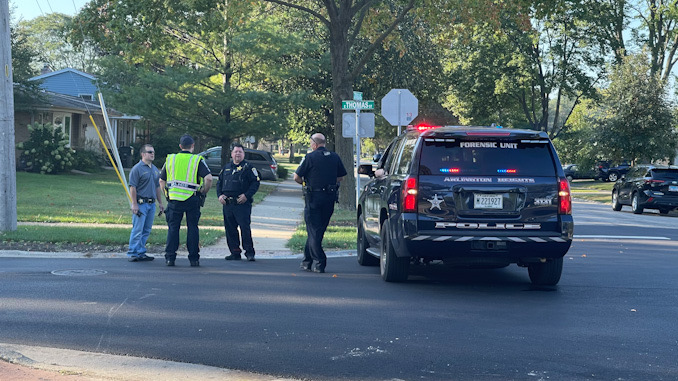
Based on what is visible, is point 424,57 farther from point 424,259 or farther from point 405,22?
point 424,259

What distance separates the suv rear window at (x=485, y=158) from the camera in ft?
30.7

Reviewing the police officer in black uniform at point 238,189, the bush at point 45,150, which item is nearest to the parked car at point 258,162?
the bush at point 45,150

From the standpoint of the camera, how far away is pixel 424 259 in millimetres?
9938

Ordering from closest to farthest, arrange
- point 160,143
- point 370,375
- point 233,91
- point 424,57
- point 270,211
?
point 370,375
point 270,211
point 233,91
point 424,57
point 160,143

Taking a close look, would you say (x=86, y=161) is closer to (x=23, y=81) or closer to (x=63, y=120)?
(x=63, y=120)

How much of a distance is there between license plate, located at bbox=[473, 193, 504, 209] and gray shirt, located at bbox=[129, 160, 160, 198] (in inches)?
213

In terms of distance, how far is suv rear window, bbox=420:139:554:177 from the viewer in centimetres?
934

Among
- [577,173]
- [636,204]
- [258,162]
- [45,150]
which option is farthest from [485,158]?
[577,173]

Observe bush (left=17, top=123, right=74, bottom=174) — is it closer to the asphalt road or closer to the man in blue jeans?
the man in blue jeans

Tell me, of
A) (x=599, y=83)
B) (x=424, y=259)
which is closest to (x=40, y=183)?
(x=424, y=259)

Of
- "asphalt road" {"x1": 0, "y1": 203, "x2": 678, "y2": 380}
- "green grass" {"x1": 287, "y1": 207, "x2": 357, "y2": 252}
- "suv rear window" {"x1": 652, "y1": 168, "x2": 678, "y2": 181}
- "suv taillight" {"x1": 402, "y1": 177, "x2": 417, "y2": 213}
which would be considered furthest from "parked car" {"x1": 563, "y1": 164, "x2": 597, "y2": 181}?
"suv taillight" {"x1": 402, "y1": 177, "x2": 417, "y2": 213}

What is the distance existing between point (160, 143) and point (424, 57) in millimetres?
16316

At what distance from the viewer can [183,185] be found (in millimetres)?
11578

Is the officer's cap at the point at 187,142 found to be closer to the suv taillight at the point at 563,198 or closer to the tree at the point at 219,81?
the suv taillight at the point at 563,198
